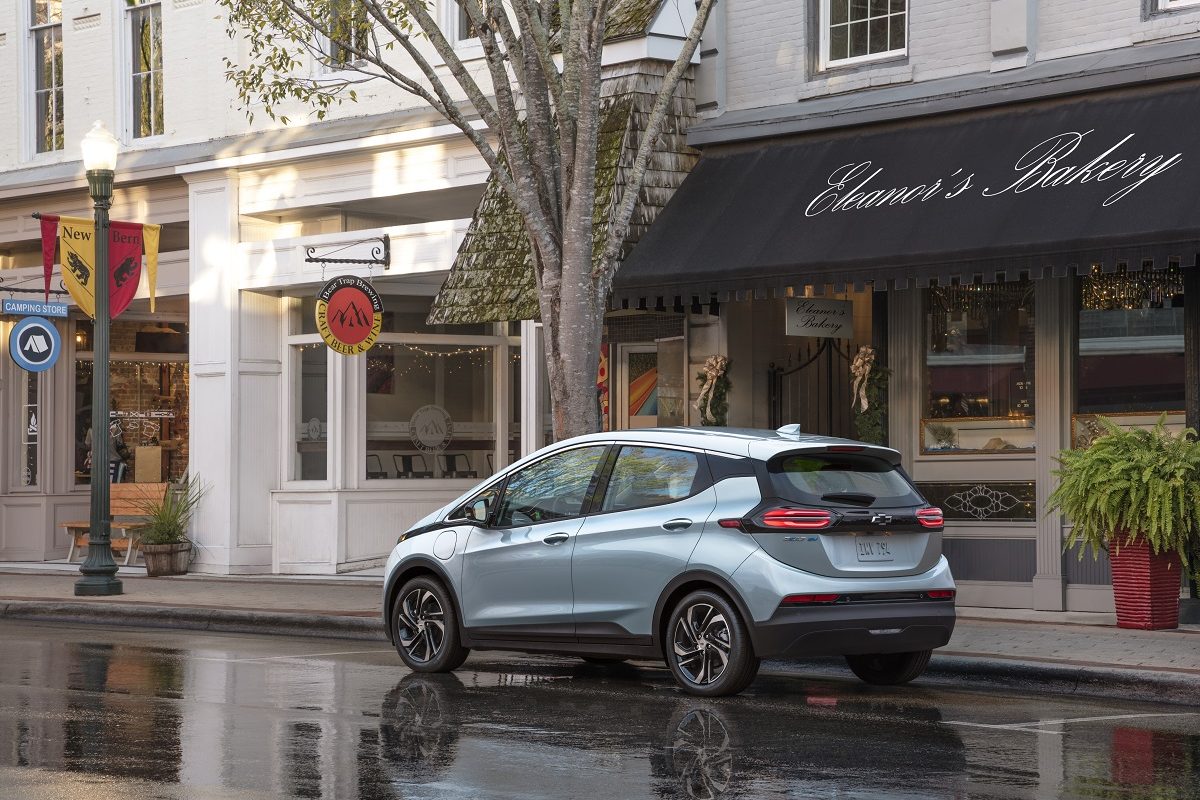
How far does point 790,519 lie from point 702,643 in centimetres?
92

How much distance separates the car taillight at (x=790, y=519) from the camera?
32.4 feet

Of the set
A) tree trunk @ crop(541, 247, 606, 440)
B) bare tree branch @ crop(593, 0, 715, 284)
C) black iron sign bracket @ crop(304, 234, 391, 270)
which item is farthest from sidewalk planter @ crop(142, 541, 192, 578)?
bare tree branch @ crop(593, 0, 715, 284)

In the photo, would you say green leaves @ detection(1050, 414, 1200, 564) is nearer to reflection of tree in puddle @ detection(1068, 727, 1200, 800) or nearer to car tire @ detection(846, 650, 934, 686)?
car tire @ detection(846, 650, 934, 686)

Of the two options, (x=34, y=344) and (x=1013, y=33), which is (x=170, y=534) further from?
(x=1013, y=33)

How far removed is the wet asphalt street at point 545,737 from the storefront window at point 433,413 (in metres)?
8.17

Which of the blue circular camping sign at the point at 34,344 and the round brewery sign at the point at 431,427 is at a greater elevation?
the blue circular camping sign at the point at 34,344

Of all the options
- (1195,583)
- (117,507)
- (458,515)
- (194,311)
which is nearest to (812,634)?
(458,515)

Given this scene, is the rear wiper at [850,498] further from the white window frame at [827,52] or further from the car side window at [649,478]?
the white window frame at [827,52]

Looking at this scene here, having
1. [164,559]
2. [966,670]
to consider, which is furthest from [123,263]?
[966,670]

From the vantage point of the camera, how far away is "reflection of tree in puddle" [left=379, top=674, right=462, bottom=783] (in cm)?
794

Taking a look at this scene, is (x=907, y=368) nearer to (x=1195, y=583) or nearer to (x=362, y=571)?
(x=1195, y=583)

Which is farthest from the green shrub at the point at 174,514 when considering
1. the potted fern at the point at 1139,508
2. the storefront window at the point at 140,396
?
the potted fern at the point at 1139,508

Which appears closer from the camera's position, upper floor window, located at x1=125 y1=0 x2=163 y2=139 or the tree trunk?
the tree trunk

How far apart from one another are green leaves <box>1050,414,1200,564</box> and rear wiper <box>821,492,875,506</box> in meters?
3.26
